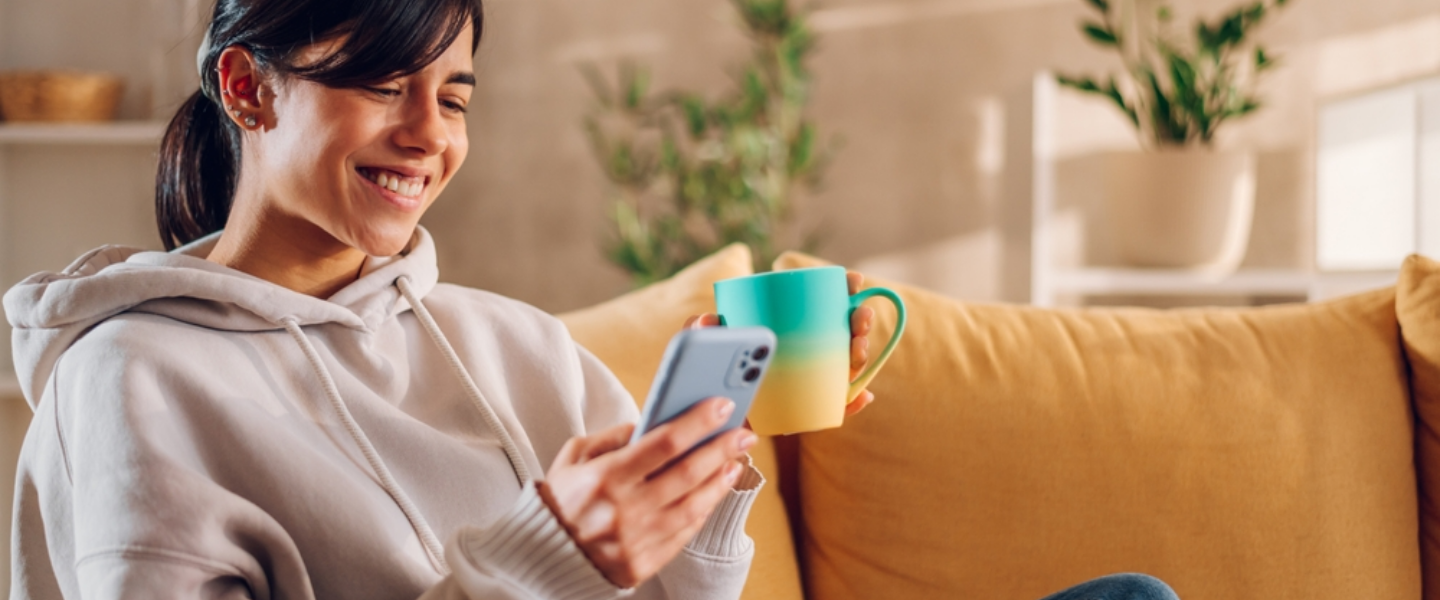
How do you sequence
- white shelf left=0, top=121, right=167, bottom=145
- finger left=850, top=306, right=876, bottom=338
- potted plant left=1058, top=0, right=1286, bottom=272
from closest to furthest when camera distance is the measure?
finger left=850, top=306, right=876, bottom=338
potted plant left=1058, top=0, right=1286, bottom=272
white shelf left=0, top=121, right=167, bottom=145

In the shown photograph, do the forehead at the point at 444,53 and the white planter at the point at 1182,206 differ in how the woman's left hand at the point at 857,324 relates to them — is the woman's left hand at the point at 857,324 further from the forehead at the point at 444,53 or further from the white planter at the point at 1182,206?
the white planter at the point at 1182,206

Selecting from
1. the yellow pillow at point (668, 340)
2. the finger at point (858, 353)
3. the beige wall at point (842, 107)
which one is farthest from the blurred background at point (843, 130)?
the finger at point (858, 353)

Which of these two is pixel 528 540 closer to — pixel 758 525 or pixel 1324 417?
pixel 758 525

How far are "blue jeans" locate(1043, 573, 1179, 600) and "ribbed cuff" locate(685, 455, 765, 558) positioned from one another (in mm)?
296

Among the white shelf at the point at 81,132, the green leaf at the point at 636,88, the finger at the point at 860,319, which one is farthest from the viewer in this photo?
the green leaf at the point at 636,88

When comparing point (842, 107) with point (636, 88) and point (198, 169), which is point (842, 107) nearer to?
point (636, 88)

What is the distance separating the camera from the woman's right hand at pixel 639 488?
549mm

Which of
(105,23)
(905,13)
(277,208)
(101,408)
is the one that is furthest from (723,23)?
(101,408)

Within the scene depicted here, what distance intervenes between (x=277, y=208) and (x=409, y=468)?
0.78 ft

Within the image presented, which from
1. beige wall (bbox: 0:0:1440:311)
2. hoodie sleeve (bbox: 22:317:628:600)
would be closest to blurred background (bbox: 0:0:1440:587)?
beige wall (bbox: 0:0:1440:311)

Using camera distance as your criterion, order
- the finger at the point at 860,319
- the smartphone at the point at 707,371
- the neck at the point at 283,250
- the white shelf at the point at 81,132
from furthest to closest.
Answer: the white shelf at the point at 81,132
the neck at the point at 283,250
the finger at the point at 860,319
the smartphone at the point at 707,371

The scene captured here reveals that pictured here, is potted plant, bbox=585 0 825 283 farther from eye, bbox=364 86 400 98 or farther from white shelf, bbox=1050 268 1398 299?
eye, bbox=364 86 400 98

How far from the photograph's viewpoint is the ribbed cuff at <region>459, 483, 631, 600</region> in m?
0.58

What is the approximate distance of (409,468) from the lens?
819mm
